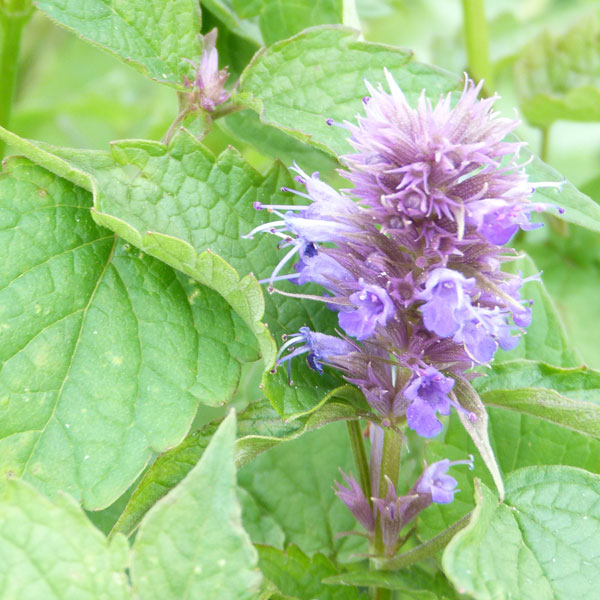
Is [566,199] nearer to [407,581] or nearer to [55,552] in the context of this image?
[407,581]

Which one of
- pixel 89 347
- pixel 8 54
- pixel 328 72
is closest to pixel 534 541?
pixel 89 347

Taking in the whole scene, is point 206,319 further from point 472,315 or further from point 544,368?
point 544,368

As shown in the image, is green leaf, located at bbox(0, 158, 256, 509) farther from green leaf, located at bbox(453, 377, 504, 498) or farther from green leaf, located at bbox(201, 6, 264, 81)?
green leaf, located at bbox(201, 6, 264, 81)

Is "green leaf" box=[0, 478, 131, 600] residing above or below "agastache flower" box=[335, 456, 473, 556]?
above

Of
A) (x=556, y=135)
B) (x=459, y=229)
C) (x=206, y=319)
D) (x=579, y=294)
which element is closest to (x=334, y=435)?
(x=206, y=319)

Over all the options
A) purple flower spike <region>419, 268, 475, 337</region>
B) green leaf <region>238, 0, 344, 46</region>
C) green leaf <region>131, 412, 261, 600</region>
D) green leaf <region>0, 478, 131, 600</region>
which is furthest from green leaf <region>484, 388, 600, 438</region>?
green leaf <region>238, 0, 344, 46</region>

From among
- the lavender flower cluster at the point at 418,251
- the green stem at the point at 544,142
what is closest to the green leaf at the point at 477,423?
the lavender flower cluster at the point at 418,251
